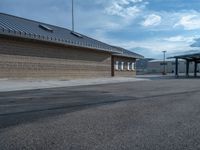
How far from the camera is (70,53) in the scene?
90.9ft

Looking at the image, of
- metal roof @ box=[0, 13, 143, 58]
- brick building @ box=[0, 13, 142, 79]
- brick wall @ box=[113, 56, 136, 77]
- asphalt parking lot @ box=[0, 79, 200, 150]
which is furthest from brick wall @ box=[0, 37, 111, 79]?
asphalt parking lot @ box=[0, 79, 200, 150]

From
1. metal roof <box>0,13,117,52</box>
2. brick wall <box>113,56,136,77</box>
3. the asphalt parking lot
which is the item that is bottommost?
the asphalt parking lot

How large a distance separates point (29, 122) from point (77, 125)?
48.8 inches

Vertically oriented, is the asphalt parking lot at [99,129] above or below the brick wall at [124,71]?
below

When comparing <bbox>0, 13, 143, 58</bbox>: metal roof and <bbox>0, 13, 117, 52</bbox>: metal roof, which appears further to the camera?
<bbox>0, 13, 143, 58</bbox>: metal roof

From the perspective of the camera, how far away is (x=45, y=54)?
24594 millimetres

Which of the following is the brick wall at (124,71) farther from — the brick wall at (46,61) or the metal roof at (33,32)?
the brick wall at (46,61)

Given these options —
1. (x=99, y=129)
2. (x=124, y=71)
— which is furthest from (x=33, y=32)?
(x=99, y=129)

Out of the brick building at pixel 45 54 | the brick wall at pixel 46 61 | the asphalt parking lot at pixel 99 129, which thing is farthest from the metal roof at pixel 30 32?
the asphalt parking lot at pixel 99 129

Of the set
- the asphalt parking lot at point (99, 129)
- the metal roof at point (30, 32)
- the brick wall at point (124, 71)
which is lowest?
the asphalt parking lot at point (99, 129)

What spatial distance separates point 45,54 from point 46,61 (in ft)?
2.14

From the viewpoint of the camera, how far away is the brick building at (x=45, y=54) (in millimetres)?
21328

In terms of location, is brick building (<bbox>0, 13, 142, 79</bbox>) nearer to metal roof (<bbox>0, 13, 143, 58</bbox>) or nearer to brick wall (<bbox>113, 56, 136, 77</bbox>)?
metal roof (<bbox>0, 13, 143, 58</bbox>)

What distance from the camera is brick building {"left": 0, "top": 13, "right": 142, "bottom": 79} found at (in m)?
21.3
